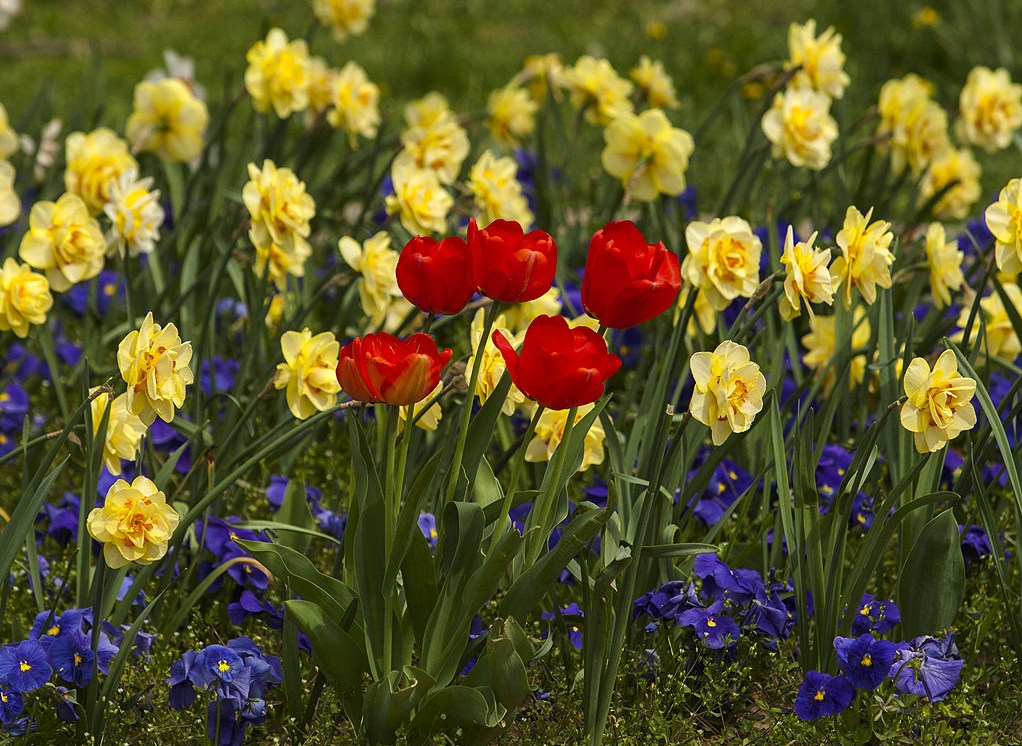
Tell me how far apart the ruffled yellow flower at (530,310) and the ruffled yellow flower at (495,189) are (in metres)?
0.35

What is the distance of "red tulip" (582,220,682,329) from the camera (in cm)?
132

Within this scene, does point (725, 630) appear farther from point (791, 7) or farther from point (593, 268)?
point (791, 7)

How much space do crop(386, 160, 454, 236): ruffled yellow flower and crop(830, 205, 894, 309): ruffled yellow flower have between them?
80cm

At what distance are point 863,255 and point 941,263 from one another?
423 mm

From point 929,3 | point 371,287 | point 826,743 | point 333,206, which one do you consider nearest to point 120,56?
point 333,206

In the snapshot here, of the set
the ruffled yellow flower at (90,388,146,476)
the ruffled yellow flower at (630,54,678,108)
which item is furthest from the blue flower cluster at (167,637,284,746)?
the ruffled yellow flower at (630,54,678,108)

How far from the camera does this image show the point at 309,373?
5.41 feet

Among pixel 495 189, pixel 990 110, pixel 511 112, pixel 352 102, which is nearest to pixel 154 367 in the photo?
pixel 495 189

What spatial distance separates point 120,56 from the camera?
575 cm

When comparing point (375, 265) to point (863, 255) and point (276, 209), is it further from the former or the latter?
point (863, 255)

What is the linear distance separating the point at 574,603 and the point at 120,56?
4.83 m

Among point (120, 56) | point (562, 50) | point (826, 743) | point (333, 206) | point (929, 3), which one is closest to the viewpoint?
point (826, 743)

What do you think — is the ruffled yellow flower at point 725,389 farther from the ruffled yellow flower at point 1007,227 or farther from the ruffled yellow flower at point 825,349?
the ruffled yellow flower at point 825,349

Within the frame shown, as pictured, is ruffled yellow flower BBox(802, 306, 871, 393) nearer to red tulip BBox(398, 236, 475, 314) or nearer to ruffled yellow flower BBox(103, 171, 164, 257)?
red tulip BBox(398, 236, 475, 314)
